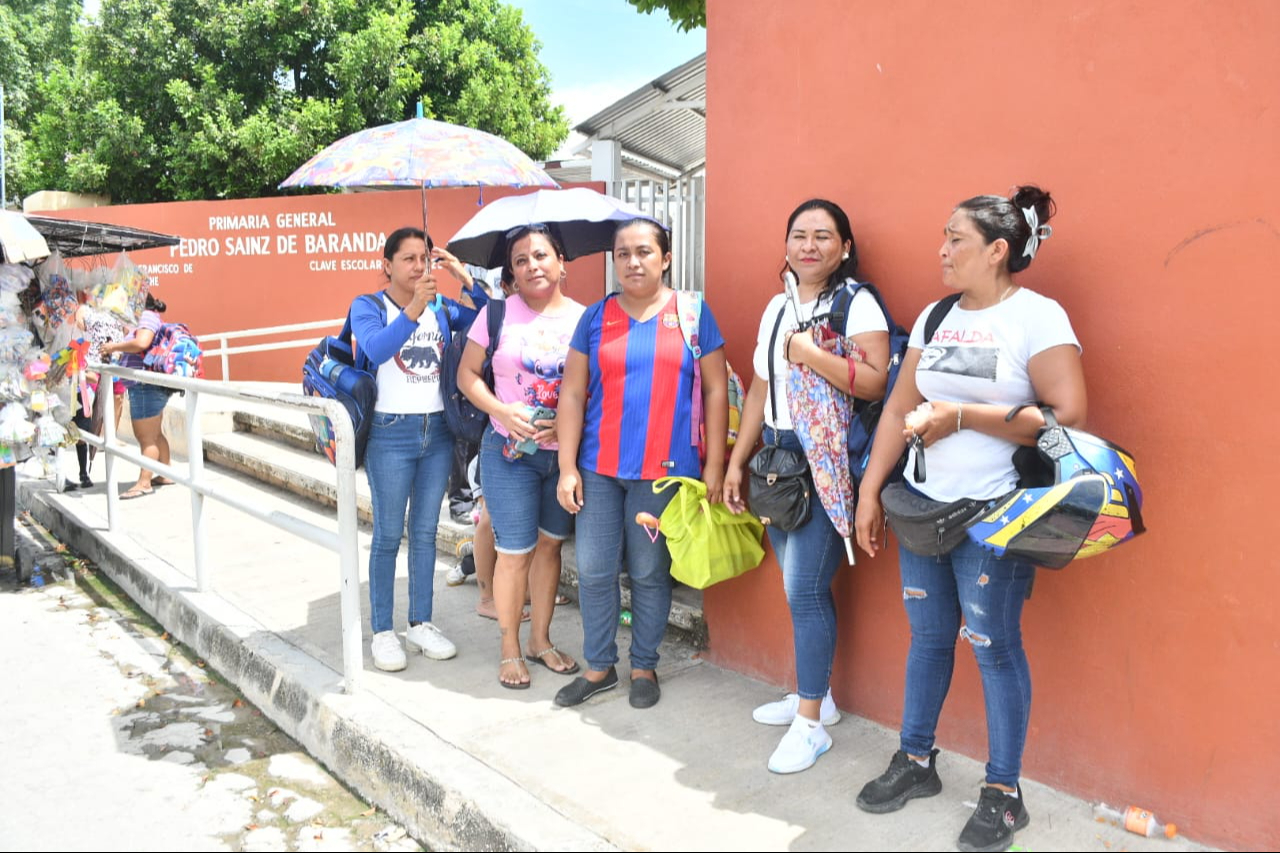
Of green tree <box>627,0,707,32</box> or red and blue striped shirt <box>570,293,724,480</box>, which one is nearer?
red and blue striped shirt <box>570,293,724,480</box>

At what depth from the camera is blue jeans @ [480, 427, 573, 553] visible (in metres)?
3.73

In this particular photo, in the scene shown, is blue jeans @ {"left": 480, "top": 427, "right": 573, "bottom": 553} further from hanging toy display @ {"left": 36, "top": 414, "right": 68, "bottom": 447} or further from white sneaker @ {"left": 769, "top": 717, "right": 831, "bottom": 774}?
hanging toy display @ {"left": 36, "top": 414, "right": 68, "bottom": 447}

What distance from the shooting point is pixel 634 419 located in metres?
3.40

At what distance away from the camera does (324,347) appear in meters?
3.93

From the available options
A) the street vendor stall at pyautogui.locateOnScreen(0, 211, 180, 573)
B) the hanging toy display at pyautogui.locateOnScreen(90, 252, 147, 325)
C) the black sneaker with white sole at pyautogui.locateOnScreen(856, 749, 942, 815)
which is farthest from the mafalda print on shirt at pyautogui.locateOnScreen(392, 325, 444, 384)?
the hanging toy display at pyautogui.locateOnScreen(90, 252, 147, 325)

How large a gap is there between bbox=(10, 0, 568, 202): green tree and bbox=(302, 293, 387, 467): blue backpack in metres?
12.3

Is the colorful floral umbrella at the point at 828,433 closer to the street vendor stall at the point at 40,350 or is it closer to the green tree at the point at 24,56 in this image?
the street vendor stall at the point at 40,350

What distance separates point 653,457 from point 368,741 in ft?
4.47

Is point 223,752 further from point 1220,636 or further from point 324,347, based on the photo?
point 1220,636

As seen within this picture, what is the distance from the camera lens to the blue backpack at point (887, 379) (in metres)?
3.00

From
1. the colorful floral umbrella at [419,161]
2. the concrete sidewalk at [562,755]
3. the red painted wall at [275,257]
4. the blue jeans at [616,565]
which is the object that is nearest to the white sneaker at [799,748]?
the concrete sidewalk at [562,755]

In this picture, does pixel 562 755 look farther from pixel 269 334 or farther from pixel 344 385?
pixel 269 334

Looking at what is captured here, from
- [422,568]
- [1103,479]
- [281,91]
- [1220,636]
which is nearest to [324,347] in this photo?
[422,568]

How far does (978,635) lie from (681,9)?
24.3 feet
